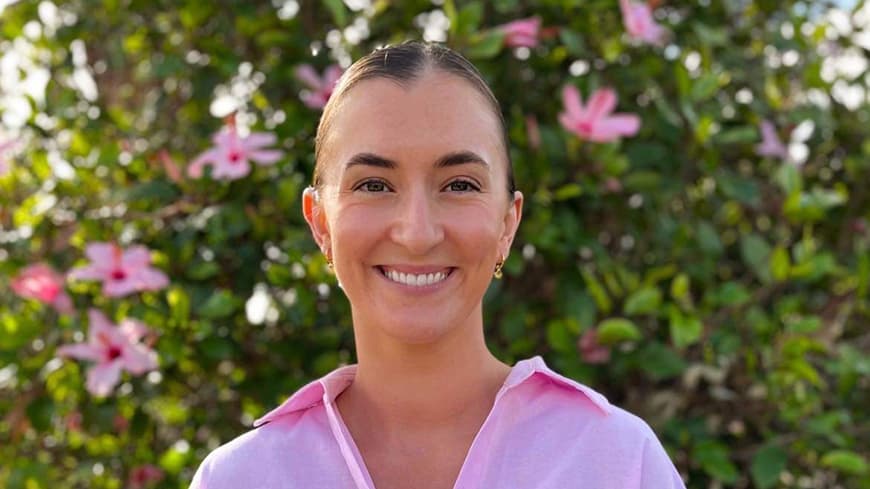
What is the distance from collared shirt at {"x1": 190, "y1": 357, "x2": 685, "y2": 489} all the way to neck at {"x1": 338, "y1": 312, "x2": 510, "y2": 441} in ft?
0.10

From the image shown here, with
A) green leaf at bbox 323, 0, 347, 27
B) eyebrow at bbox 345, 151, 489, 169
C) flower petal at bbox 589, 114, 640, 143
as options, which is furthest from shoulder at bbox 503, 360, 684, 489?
green leaf at bbox 323, 0, 347, 27

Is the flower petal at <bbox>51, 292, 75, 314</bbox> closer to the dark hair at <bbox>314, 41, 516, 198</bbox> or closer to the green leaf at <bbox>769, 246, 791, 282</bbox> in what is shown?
the dark hair at <bbox>314, 41, 516, 198</bbox>

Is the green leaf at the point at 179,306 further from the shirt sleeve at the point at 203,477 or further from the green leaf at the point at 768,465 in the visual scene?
the green leaf at the point at 768,465

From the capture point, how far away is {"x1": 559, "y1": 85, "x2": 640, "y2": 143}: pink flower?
200 centimetres

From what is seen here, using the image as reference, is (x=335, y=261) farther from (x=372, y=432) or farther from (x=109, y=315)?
(x=109, y=315)

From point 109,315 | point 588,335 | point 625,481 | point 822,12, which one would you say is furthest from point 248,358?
point 822,12

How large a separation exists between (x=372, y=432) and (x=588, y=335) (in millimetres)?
864

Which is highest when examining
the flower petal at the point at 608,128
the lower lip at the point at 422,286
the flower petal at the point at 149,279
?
the lower lip at the point at 422,286

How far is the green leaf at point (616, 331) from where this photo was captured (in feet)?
6.39

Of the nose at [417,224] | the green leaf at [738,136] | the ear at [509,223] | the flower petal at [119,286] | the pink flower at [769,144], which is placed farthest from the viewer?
the pink flower at [769,144]

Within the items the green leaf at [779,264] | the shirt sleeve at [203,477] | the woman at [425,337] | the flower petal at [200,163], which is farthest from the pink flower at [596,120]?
the shirt sleeve at [203,477]

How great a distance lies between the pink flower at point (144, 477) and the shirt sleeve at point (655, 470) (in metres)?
1.19

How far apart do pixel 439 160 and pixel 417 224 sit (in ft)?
0.22

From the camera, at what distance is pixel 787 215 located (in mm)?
2184
